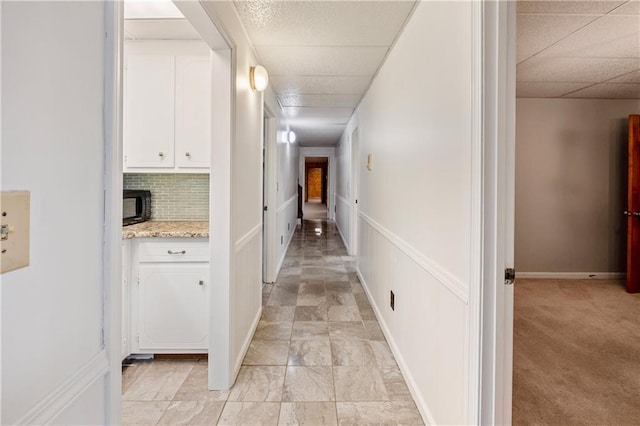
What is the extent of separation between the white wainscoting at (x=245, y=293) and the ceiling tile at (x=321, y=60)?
140 cm

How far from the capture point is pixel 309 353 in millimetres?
2434

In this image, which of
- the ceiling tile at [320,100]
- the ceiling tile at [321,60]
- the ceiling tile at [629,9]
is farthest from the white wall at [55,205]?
the ceiling tile at [320,100]

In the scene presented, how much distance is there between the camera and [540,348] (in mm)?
2520

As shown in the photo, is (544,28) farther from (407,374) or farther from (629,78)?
(407,374)

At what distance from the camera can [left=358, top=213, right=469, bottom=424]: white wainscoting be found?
1373mm

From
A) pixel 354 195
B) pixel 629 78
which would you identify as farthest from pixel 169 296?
pixel 629 78

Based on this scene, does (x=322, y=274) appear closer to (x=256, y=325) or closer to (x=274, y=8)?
(x=256, y=325)

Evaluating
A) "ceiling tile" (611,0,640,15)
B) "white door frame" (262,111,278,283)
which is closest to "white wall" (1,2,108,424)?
"ceiling tile" (611,0,640,15)

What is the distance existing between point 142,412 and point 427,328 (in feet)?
4.97

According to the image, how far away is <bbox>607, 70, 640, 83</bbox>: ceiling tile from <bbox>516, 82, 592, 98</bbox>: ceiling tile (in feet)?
0.77

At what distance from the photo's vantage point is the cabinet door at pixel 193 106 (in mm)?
2379

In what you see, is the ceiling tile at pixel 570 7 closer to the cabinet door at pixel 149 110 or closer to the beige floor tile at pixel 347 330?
the cabinet door at pixel 149 110

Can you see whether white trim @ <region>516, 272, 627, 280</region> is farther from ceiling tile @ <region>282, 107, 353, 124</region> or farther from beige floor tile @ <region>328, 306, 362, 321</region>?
ceiling tile @ <region>282, 107, 353, 124</region>

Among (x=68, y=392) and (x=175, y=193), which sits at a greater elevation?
(x=175, y=193)
